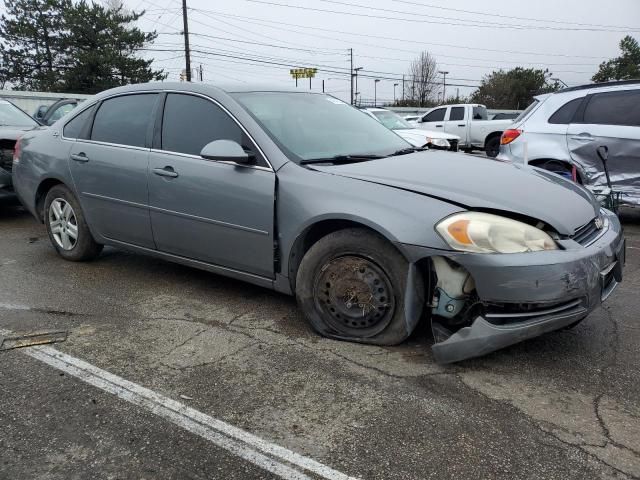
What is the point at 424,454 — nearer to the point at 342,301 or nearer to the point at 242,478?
the point at 242,478

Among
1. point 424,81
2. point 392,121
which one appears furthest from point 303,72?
point 392,121

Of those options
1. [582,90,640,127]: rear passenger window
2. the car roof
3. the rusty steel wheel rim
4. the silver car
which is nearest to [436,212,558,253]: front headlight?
the silver car

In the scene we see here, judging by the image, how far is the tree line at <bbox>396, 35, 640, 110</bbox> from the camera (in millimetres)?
61062

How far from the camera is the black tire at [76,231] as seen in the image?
16.1ft

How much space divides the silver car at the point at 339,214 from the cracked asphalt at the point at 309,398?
278 millimetres

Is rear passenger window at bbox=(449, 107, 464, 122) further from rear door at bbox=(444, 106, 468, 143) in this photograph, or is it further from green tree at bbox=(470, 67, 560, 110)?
green tree at bbox=(470, 67, 560, 110)

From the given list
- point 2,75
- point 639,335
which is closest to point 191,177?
point 639,335

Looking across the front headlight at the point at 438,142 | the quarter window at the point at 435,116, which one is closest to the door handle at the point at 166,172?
the front headlight at the point at 438,142

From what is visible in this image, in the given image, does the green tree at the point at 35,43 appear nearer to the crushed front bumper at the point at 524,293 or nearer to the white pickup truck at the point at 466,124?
the white pickup truck at the point at 466,124

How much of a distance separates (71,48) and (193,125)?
46825 millimetres

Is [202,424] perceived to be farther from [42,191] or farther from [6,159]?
[6,159]

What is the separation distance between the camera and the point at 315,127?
4.03 metres

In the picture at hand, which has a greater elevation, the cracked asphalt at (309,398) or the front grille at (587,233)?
the front grille at (587,233)

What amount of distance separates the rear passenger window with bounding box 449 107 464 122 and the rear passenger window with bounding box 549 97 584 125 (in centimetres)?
1261
